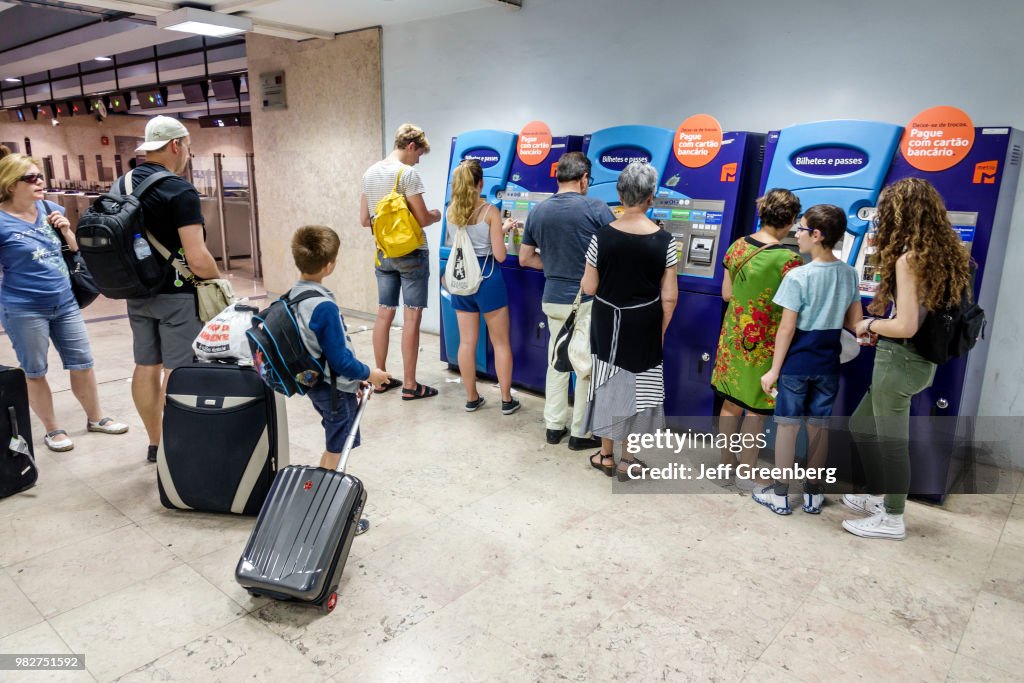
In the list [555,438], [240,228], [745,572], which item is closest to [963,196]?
[745,572]

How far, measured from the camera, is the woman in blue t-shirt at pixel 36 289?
314cm

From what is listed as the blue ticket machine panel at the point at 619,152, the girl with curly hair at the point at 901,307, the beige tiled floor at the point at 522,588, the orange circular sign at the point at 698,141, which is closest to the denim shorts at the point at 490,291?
the blue ticket machine panel at the point at 619,152

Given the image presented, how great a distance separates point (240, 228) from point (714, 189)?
8192 mm

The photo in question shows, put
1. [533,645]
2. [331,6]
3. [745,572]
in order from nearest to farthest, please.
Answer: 1. [533,645]
2. [745,572]
3. [331,6]

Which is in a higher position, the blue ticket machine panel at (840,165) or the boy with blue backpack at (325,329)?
the blue ticket machine panel at (840,165)

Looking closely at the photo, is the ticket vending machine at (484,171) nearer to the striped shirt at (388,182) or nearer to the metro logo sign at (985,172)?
the striped shirt at (388,182)

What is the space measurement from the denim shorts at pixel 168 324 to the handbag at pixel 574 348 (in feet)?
5.73

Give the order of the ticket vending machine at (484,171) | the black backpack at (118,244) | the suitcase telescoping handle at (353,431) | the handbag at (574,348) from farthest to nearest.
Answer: the ticket vending machine at (484,171) < the handbag at (574,348) < the black backpack at (118,244) < the suitcase telescoping handle at (353,431)

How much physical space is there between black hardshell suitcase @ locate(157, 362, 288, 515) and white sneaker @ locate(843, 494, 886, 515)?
8.30 feet

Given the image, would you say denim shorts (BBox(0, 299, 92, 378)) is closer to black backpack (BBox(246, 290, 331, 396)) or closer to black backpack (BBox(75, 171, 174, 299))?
black backpack (BBox(75, 171, 174, 299))

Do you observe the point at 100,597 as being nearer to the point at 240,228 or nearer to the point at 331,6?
the point at 331,6

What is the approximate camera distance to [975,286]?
282 centimetres

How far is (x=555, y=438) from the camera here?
12.0 ft

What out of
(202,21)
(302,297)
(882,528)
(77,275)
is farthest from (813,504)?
(202,21)
